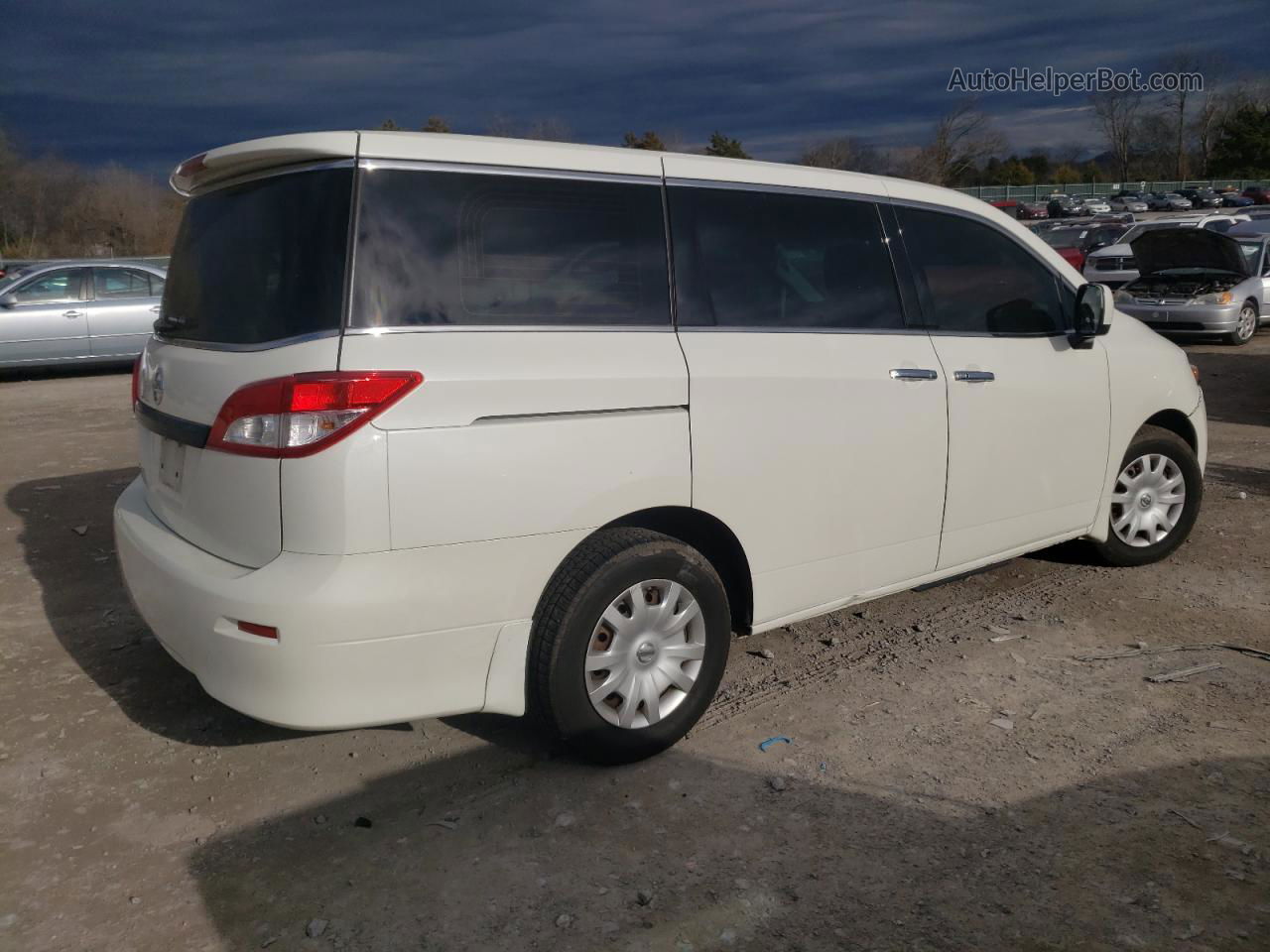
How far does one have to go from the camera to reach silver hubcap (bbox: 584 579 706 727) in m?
3.50

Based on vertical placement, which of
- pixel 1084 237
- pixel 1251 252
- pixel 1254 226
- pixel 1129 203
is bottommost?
pixel 1251 252

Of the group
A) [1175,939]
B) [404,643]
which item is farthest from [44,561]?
[1175,939]

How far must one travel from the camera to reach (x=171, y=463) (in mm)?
A: 3553

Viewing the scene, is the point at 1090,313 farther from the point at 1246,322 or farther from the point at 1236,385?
the point at 1246,322

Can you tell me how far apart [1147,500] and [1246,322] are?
12.0 metres

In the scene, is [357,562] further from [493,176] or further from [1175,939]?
[1175,939]

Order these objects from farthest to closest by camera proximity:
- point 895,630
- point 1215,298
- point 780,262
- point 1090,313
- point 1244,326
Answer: point 1244,326
point 1215,298
point 895,630
point 1090,313
point 780,262

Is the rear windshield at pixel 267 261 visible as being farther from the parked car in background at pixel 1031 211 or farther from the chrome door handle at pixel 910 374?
the parked car in background at pixel 1031 211

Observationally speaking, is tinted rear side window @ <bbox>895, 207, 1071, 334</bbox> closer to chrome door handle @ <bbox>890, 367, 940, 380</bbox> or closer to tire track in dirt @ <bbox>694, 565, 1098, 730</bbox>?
chrome door handle @ <bbox>890, 367, 940, 380</bbox>

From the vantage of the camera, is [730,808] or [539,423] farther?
[730,808]

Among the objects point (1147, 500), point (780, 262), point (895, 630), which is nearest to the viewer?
point (780, 262)

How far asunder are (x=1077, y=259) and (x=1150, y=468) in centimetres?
1769

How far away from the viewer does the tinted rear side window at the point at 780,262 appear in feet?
12.3

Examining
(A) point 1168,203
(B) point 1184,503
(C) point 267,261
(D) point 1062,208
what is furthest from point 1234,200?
(C) point 267,261
